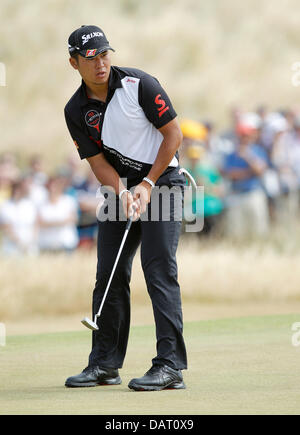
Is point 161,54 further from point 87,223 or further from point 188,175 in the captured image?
point 188,175

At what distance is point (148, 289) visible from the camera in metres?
5.59

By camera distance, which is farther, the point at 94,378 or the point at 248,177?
the point at 248,177

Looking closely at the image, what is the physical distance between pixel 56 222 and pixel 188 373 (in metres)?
6.52

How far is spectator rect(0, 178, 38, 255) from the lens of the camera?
477 inches

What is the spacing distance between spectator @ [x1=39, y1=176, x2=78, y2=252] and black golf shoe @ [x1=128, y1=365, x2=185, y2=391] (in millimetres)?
6990

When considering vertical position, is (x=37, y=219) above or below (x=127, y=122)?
above

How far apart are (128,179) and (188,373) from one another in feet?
4.21

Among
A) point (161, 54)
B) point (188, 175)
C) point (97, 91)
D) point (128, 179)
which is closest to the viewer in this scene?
point (97, 91)

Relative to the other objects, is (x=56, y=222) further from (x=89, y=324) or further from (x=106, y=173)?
(x=89, y=324)

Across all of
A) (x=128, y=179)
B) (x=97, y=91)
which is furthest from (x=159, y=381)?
(x=97, y=91)

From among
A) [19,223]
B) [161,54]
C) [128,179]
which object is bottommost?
[128,179]

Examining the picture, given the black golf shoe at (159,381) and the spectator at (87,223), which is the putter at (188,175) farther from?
the spectator at (87,223)

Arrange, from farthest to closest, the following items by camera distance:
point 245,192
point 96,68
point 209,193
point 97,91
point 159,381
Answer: point 245,192 → point 209,193 → point 97,91 → point 96,68 → point 159,381
